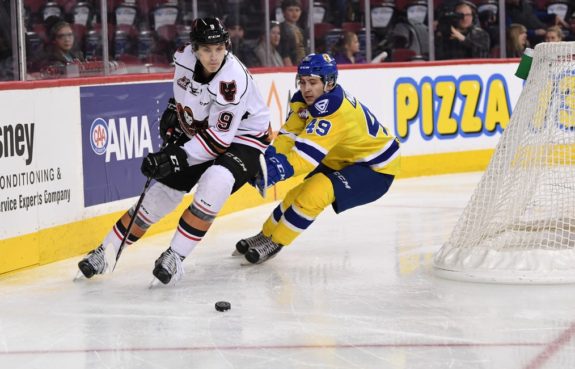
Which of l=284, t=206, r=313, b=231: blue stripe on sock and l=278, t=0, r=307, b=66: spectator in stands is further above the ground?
l=278, t=0, r=307, b=66: spectator in stands

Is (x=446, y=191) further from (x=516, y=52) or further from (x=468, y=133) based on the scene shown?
(x=516, y=52)

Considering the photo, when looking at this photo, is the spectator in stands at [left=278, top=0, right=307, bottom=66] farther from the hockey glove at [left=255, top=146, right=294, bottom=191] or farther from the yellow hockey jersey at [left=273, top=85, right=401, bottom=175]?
the hockey glove at [left=255, top=146, right=294, bottom=191]

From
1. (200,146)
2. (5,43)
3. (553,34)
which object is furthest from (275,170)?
(553,34)

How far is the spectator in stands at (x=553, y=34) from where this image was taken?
993 centimetres

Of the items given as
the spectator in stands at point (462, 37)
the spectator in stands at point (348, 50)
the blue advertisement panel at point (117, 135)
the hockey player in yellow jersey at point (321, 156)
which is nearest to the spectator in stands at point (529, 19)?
the spectator in stands at point (462, 37)

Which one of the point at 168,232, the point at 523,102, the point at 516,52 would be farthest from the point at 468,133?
the point at 523,102

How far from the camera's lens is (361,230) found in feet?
20.1

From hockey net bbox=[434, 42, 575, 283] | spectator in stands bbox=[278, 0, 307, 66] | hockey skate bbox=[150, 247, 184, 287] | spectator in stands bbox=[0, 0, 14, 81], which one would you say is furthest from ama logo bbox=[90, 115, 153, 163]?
spectator in stands bbox=[278, 0, 307, 66]

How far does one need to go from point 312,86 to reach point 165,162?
0.73m

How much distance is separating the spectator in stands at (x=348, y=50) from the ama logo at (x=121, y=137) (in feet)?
9.34

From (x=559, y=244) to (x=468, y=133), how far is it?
171 inches

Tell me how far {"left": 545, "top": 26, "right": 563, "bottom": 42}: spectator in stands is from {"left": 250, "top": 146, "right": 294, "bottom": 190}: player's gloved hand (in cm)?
574

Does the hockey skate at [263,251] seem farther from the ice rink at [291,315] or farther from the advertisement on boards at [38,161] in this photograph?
the advertisement on boards at [38,161]

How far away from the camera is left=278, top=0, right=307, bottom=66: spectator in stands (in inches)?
320
